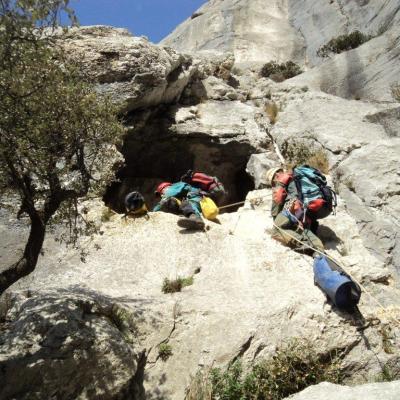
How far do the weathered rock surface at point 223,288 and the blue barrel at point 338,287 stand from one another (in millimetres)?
212

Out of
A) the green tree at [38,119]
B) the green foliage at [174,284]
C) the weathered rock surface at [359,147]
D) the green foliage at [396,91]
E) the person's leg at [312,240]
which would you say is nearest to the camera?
the green tree at [38,119]

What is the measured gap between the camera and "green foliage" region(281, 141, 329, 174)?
574 inches

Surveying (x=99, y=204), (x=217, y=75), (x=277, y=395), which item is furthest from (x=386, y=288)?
(x=217, y=75)

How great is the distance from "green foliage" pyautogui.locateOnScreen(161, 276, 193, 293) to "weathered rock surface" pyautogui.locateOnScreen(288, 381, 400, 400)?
398 cm

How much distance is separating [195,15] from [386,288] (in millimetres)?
31614

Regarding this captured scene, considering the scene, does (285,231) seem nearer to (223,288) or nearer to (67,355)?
(223,288)

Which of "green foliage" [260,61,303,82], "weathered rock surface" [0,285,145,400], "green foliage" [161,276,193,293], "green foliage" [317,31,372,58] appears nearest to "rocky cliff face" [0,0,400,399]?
"weathered rock surface" [0,285,145,400]

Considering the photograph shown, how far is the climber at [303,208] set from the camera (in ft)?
35.2

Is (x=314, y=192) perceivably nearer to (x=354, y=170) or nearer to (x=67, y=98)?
(x=354, y=170)

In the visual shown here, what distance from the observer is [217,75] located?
2184cm

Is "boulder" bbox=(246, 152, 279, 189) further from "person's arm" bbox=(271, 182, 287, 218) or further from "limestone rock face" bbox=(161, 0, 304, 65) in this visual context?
"limestone rock face" bbox=(161, 0, 304, 65)

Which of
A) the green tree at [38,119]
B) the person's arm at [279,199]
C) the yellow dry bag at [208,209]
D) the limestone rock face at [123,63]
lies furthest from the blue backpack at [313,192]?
the limestone rock face at [123,63]

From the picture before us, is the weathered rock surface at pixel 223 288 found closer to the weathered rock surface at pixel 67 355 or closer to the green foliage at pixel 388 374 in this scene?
the green foliage at pixel 388 374

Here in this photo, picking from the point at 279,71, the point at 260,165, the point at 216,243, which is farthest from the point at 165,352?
the point at 279,71
